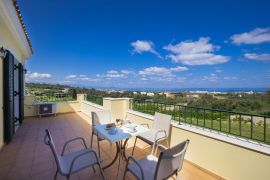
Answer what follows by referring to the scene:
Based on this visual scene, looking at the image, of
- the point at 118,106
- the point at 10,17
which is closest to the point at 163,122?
the point at 118,106

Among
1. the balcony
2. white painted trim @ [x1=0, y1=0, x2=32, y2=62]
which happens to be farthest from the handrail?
white painted trim @ [x1=0, y1=0, x2=32, y2=62]

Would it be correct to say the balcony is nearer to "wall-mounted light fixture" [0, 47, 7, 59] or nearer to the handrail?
the handrail

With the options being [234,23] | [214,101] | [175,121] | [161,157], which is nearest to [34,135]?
[175,121]

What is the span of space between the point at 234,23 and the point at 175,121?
8.23m

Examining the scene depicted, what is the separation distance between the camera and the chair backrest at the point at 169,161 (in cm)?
137

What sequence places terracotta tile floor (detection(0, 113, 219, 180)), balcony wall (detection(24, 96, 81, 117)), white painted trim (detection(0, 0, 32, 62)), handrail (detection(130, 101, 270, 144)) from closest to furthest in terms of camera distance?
handrail (detection(130, 101, 270, 144)) → terracotta tile floor (detection(0, 113, 219, 180)) → white painted trim (detection(0, 0, 32, 62)) → balcony wall (detection(24, 96, 81, 117))

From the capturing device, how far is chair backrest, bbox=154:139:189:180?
4.49 ft

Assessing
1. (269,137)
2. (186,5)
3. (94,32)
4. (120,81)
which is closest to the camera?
(269,137)

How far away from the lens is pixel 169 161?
4.75 ft

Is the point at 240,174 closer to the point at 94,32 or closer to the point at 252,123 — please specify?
the point at 252,123

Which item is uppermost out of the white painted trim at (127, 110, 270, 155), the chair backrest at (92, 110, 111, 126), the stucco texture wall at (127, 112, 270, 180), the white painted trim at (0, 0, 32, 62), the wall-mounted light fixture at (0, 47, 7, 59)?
the white painted trim at (0, 0, 32, 62)

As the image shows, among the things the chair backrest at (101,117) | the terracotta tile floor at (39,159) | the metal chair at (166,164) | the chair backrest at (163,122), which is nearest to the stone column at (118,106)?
the terracotta tile floor at (39,159)

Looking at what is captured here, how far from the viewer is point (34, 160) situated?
2.82m

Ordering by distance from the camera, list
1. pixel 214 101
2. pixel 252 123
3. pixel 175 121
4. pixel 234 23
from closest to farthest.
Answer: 1. pixel 252 123
2. pixel 214 101
3. pixel 175 121
4. pixel 234 23
